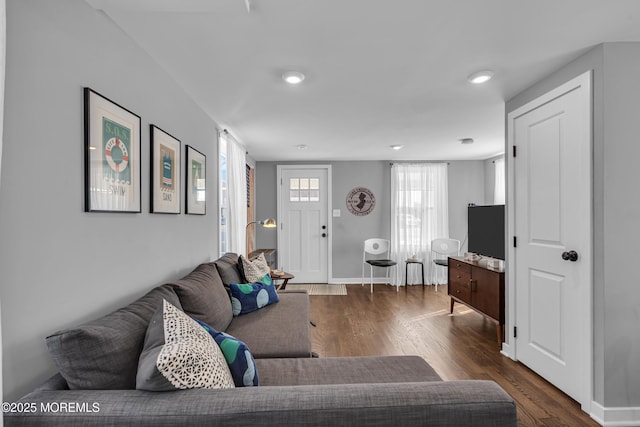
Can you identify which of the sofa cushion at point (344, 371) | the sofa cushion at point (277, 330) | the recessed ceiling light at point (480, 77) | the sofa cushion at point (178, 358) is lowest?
the sofa cushion at point (277, 330)

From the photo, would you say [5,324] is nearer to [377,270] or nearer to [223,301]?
[223,301]

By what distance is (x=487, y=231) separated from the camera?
3484mm

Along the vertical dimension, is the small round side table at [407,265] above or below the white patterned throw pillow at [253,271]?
below

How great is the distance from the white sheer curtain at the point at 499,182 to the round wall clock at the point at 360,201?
201 centimetres

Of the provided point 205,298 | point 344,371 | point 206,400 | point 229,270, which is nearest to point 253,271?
point 229,270

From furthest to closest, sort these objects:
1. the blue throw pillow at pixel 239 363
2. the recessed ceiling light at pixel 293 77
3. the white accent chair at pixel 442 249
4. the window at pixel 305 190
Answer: the window at pixel 305 190, the white accent chair at pixel 442 249, the recessed ceiling light at pixel 293 77, the blue throw pillow at pixel 239 363

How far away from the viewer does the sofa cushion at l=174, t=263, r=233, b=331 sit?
1.86 m

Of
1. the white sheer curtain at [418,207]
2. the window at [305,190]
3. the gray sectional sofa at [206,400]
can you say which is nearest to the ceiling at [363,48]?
the gray sectional sofa at [206,400]

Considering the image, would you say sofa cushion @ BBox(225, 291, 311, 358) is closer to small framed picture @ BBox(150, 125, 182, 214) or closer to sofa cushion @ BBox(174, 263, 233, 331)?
sofa cushion @ BBox(174, 263, 233, 331)

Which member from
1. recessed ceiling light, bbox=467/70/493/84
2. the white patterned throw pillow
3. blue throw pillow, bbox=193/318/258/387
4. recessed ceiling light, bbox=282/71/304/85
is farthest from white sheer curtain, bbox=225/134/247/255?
recessed ceiling light, bbox=467/70/493/84

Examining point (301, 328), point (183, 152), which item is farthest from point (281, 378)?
point (183, 152)

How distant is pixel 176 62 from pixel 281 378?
194cm

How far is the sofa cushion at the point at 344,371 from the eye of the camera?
150cm

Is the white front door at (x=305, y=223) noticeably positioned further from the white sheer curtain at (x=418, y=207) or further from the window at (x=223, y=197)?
the window at (x=223, y=197)
